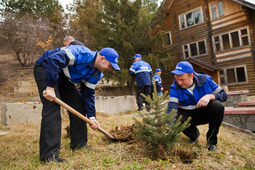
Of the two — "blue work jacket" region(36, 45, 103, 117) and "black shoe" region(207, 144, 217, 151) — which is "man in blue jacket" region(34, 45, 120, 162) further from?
"black shoe" region(207, 144, 217, 151)

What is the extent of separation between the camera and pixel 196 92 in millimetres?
3172

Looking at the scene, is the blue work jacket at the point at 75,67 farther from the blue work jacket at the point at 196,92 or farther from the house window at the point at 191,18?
the house window at the point at 191,18

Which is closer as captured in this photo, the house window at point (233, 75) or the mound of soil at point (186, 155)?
the mound of soil at point (186, 155)

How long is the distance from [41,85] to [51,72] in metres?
0.41

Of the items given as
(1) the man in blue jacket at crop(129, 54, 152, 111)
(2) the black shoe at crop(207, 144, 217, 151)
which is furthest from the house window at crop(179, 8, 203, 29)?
(2) the black shoe at crop(207, 144, 217, 151)

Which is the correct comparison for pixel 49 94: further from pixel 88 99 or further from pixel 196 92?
pixel 196 92

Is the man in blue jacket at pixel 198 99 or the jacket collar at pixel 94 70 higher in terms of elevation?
the jacket collar at pixel 94 70

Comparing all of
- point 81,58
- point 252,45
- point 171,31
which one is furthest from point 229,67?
point 81,58

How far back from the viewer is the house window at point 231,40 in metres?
15.6

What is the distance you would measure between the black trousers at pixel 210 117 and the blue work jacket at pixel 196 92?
0.11 metres

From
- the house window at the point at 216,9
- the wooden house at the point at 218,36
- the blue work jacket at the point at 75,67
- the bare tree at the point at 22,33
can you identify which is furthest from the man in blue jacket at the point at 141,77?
the house window at the point at 216,9

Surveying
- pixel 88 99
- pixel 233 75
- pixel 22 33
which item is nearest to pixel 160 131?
pixel 88 99

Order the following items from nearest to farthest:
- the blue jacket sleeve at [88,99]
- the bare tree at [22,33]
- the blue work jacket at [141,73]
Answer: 1. the blue jacket sleeve at [88,99]
2. the blue work jacket at [141,73]
3. the bare tree at [22,33]

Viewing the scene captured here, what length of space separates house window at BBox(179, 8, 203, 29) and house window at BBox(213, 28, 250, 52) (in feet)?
7.52
